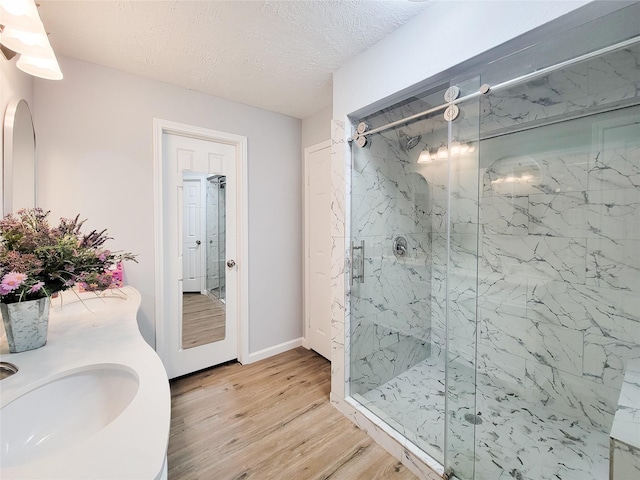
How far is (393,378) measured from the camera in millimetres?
2324

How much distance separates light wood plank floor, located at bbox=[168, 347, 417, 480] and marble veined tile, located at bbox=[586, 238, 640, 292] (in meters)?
1.67

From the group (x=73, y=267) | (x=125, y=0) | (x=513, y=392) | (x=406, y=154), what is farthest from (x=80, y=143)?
(x=513, y=392)

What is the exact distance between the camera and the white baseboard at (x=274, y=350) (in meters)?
2.73

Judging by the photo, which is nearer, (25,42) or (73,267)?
(73,267)

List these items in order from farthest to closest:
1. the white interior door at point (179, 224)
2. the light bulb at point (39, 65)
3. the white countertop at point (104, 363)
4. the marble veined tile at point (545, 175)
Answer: the white interior door at point (179, 224), the marble veined tile at point (545, 175), the light bulb at point (39, 65), the white countertop at point (104, 363)

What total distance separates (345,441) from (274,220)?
1.95 m

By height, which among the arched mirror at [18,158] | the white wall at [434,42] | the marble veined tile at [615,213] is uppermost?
the white wall at [434,42]

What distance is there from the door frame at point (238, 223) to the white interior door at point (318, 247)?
0.66 m

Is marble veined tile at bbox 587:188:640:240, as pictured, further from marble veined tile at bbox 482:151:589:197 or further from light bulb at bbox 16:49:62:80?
light bulb at bbox 16:49:62:80

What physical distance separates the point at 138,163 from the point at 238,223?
92 centimetres

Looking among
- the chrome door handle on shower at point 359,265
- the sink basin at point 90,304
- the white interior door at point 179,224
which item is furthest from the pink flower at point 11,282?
the chrome door handle on shower at point 359,265

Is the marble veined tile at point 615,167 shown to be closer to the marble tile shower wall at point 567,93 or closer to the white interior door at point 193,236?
the marble tile shower wall at point 567,93

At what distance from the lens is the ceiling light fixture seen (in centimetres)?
108

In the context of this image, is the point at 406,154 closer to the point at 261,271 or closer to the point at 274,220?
the point at 274,220
